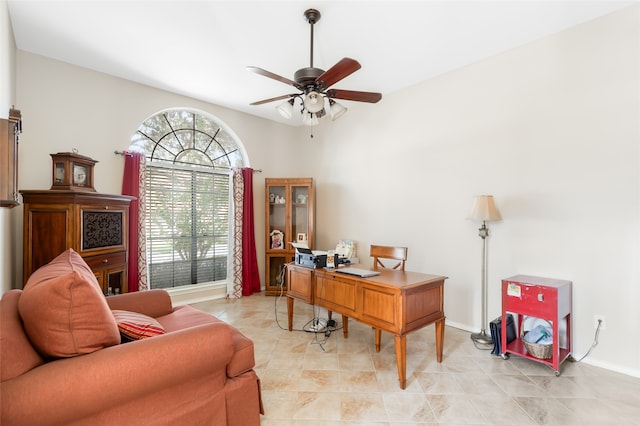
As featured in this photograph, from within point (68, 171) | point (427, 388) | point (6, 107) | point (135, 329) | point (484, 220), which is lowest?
point (427, 388)

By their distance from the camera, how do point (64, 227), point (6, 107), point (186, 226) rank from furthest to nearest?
point (186, 226), point (64, 227), point (6, 107)

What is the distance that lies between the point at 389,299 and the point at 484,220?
1.37 m

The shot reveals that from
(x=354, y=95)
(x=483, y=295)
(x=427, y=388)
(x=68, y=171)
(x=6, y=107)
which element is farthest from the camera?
(x=483, y=295)

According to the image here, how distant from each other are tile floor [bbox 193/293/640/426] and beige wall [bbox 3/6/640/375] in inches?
20.2

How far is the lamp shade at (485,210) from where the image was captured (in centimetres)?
271

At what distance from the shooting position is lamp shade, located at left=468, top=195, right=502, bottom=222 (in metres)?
2.71

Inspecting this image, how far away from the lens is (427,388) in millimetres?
2078

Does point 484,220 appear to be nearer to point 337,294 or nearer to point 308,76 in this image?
point 337,294

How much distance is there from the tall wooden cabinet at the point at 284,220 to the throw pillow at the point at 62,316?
3.41 metres

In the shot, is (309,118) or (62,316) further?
(309,118)

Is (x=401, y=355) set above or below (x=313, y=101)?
below

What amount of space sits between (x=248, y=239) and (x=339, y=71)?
3137 mm

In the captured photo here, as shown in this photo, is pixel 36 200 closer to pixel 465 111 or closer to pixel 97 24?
pixel 97 24

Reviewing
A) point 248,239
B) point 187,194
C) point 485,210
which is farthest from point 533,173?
point 187,194
